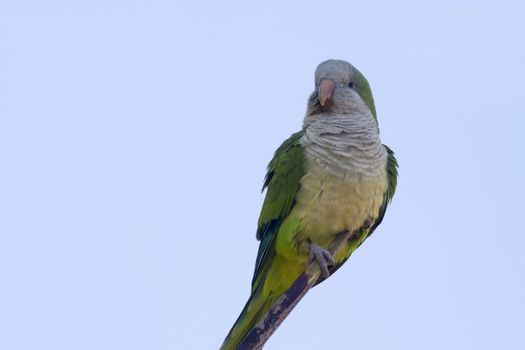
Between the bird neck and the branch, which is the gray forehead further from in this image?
the branch

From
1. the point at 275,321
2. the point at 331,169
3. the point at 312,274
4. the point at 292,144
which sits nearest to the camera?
the point at 275,321

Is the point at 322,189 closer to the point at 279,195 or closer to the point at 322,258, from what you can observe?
the point at 279,195

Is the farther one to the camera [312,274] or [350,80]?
[350,80]

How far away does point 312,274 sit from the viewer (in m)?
6.00

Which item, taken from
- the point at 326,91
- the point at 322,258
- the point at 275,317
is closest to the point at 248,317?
the point at 322,258

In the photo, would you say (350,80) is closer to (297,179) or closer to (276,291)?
(297,179)

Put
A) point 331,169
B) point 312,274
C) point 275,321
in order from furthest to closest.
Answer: point 331,169
point 312,274
point 275,321

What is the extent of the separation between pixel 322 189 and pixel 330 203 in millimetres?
134

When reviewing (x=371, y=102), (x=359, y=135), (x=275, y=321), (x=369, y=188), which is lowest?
(x=275, y=321)

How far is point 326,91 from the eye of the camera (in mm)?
6996

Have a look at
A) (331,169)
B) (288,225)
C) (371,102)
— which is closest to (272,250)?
(288,225)

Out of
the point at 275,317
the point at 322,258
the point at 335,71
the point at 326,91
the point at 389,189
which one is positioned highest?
the point at 335,71

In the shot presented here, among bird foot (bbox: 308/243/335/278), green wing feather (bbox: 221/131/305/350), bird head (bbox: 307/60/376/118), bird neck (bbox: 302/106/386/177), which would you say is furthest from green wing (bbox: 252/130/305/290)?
bird foot (bbox: 308/243/335/278)

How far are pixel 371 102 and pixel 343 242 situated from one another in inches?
56.5
